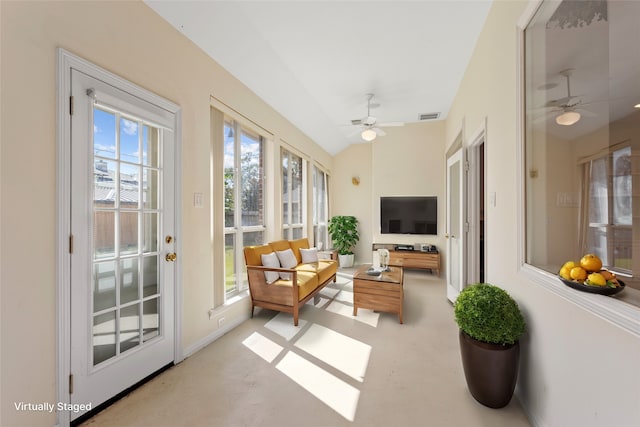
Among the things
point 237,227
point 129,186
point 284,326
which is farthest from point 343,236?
point 129,186

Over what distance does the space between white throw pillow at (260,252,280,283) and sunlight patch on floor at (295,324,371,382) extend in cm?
76

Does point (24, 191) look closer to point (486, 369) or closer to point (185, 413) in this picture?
point (185, 413)

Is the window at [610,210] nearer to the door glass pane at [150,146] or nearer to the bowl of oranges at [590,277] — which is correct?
the bowl of oranges at [590,277]

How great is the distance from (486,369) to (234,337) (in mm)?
2336

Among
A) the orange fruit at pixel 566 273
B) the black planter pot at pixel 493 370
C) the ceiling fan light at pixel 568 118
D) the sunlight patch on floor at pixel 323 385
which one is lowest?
the sunlight patch on floor at pixel 323 385

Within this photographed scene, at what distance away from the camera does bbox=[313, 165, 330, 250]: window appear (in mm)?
6496

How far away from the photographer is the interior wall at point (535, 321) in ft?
3.49

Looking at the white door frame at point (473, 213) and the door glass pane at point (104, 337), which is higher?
the white door frame at point (473, 213)

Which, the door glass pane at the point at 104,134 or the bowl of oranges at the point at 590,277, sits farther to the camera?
the door glass pane at the point at 104,134

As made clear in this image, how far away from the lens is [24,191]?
1.41 m

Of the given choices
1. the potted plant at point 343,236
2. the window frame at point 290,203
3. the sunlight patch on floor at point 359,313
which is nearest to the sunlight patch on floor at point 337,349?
the sunlight patch on floor at point 359,313

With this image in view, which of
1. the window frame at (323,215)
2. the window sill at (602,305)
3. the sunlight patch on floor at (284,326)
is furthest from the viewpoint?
the window frame at (323,215)

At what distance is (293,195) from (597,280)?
14.7 feet

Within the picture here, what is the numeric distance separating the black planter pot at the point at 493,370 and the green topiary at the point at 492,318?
0.05 m
